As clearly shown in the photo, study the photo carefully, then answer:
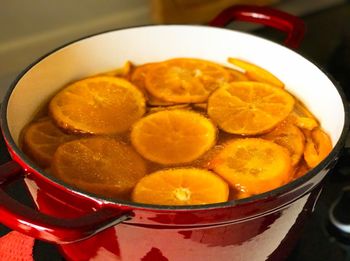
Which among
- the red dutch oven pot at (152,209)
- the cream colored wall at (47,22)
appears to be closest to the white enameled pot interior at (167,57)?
the red dutch oven pot at (152,209)

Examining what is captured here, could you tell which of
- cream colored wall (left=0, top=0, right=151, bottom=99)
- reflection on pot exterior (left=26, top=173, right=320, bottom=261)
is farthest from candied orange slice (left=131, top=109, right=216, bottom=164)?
cream colored wall (left=0, top=0, right=151, bottom=99)

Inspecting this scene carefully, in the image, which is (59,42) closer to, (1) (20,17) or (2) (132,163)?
(1) (20,17)

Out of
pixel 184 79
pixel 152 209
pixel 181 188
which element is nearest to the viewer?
pixel 152 209

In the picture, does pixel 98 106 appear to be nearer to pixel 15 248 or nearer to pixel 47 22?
pixel 15 248

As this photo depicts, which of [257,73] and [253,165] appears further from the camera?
[257,73]

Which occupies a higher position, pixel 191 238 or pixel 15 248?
pixel 191 238

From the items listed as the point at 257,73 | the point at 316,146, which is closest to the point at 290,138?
the point at 316,146

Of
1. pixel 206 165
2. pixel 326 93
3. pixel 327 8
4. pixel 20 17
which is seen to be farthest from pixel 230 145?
pixel 327 8

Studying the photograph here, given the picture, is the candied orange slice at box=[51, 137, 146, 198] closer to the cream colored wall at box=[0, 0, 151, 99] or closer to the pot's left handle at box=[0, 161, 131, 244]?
the pot's left handle at box=[0, 161, 131, 244]
